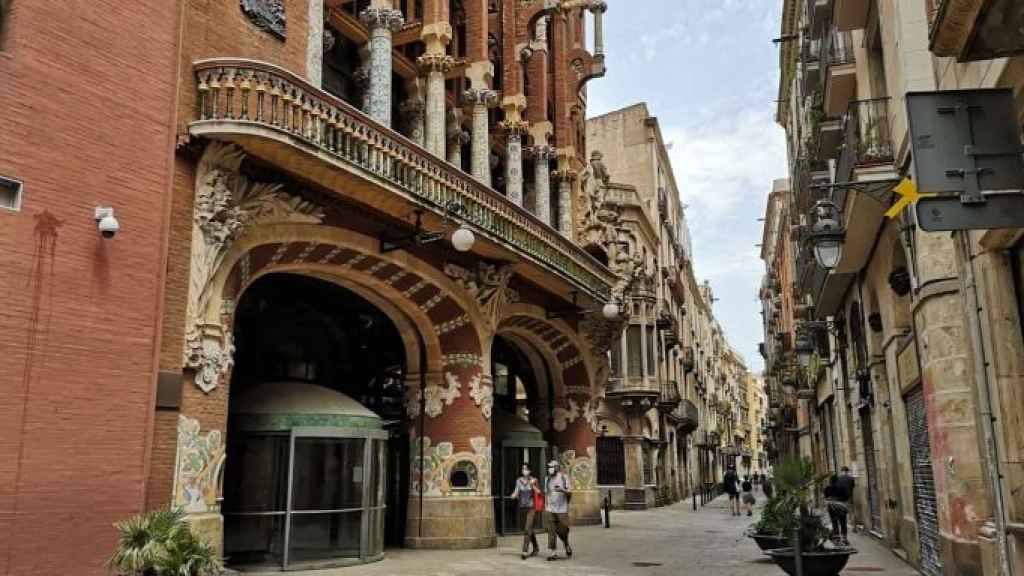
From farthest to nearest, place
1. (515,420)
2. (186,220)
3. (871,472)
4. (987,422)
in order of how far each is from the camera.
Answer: (515,420) → (871,472) → (186,220) → (987,422)

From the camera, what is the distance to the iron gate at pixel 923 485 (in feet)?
38.9

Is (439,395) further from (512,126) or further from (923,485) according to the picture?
(923,485)

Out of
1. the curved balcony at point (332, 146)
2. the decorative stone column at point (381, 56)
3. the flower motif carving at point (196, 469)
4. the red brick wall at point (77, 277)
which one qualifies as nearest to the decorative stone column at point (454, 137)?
the curved balcony at point (332, 146)

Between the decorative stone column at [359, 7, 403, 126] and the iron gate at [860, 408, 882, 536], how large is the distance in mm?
11974

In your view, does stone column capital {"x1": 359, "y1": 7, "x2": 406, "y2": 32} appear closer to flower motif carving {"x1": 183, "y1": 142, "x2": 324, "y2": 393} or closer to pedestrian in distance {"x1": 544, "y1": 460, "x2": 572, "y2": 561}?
flower motif carving {"x1": 183, "y1": 142, "x2": 324, "y2": 393}

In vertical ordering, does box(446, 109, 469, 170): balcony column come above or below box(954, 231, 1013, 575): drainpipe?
above

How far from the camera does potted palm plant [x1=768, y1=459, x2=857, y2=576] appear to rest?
34.8 ft

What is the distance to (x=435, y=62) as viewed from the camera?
→ 17.2 m

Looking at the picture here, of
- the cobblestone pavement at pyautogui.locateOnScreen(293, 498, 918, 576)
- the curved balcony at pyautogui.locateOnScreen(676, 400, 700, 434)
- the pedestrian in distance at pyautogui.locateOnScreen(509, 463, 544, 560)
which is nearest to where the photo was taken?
the cobblestone pavement at pyautogui.locateOnScreen(293, 498, 918, 576)

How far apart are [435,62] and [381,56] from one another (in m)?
1.81

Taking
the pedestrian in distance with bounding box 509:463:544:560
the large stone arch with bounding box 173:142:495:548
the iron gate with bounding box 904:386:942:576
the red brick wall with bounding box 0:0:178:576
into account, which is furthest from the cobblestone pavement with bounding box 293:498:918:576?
→ the red brick wall with bounding box 0:0:178:576

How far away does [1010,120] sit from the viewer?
5332 millimetres

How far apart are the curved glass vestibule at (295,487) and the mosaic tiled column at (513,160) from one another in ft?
28.1

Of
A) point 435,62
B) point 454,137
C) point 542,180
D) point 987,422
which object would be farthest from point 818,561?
point 542,180
